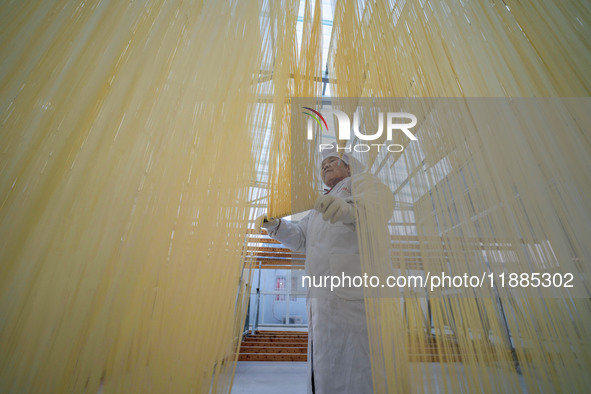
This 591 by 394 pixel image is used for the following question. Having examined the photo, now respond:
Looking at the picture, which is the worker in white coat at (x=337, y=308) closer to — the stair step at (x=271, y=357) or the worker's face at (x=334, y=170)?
the worker's face at (x=334, y=170)

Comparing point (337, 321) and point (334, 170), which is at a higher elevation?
point (334, 170)

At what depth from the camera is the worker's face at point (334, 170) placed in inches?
62.2

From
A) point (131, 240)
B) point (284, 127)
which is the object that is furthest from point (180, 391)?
point (284, 127)

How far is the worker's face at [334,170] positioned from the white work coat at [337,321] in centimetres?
27

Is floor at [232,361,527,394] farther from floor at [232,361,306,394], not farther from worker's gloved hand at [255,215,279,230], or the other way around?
worker's gloved hand at [255,215,279,230]

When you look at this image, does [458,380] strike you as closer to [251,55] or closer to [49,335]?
[49,335]

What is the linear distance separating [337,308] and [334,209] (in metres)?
0.45

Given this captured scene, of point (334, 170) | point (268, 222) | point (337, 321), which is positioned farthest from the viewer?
point (334, 170)

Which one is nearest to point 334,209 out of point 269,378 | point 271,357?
point 269,378

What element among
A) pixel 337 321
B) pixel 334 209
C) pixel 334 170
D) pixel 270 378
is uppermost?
pixel 334 170

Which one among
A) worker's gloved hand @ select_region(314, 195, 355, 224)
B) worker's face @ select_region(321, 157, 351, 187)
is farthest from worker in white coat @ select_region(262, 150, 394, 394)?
worker's face @ select_region(321, 157, 351, 187)

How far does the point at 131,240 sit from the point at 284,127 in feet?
2.83

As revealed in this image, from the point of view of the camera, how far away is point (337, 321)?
1084mm

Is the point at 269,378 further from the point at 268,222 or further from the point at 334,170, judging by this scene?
the point at 334,170
